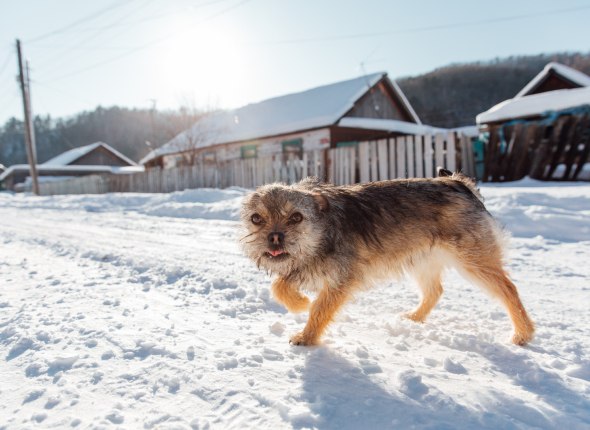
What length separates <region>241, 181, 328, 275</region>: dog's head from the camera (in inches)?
110

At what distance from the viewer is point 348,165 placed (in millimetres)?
15445

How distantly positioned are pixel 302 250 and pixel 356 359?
86 centimetres

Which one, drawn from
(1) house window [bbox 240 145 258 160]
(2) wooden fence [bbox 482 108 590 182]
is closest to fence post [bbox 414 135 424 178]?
(2) wooden fence [bbox 482 108 590 182]

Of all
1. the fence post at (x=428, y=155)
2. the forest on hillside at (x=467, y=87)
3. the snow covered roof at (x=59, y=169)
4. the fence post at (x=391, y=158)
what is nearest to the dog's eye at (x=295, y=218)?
the fence post at (x=428, y=155)

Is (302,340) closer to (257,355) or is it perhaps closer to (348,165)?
(257,355)

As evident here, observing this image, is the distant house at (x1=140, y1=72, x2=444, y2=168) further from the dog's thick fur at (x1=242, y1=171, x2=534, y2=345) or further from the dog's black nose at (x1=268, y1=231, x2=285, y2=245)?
the dog's black nose at (x1=268, y1=231, x2=285, y2=245)

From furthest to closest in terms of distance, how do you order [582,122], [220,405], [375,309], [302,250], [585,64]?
[585,64], [582,122], [375,309], [302,250], [220,405]

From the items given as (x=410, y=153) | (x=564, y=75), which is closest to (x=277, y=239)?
(x=410, y=153)

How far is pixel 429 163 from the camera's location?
13469 mm

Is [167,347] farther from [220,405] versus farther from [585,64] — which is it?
[585,64]

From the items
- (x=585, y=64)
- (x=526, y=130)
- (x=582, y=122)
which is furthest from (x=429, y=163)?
(x=585, y=64)

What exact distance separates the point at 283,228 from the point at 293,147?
21.5 meters

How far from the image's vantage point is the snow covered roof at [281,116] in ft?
73.2

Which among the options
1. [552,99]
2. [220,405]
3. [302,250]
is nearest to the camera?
[220,405]
